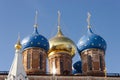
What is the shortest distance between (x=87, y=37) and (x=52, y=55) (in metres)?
4.31

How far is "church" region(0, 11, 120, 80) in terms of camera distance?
5462 cm

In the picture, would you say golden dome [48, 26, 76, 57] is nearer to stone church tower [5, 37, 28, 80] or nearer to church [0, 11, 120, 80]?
church [0, 11, 120, 80]

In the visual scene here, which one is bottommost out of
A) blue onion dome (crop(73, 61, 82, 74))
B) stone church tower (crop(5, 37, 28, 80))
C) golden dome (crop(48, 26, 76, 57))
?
stone church tower (crop(5, 37, 28, 80))

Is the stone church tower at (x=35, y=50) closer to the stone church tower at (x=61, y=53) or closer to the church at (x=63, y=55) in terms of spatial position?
the church at (x=63, y=55)

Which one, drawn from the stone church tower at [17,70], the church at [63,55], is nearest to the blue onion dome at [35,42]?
the church at [63,55]

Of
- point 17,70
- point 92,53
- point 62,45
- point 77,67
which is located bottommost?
point 17,70

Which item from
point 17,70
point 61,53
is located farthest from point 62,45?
point 17,70

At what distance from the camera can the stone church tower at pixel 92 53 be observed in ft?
183

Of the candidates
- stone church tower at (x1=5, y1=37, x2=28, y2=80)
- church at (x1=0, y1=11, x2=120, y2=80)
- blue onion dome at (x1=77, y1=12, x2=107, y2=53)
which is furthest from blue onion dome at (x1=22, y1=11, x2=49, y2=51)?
stone church tower at (x1=5, y1=37, x2=28, y2=80)

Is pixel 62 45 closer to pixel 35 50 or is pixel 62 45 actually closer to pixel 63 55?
pixel 63 55

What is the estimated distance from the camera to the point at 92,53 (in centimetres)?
5653

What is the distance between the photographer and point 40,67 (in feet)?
181

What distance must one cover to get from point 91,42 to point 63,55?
11.1ft

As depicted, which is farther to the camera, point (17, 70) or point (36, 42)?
point (36, 42)
